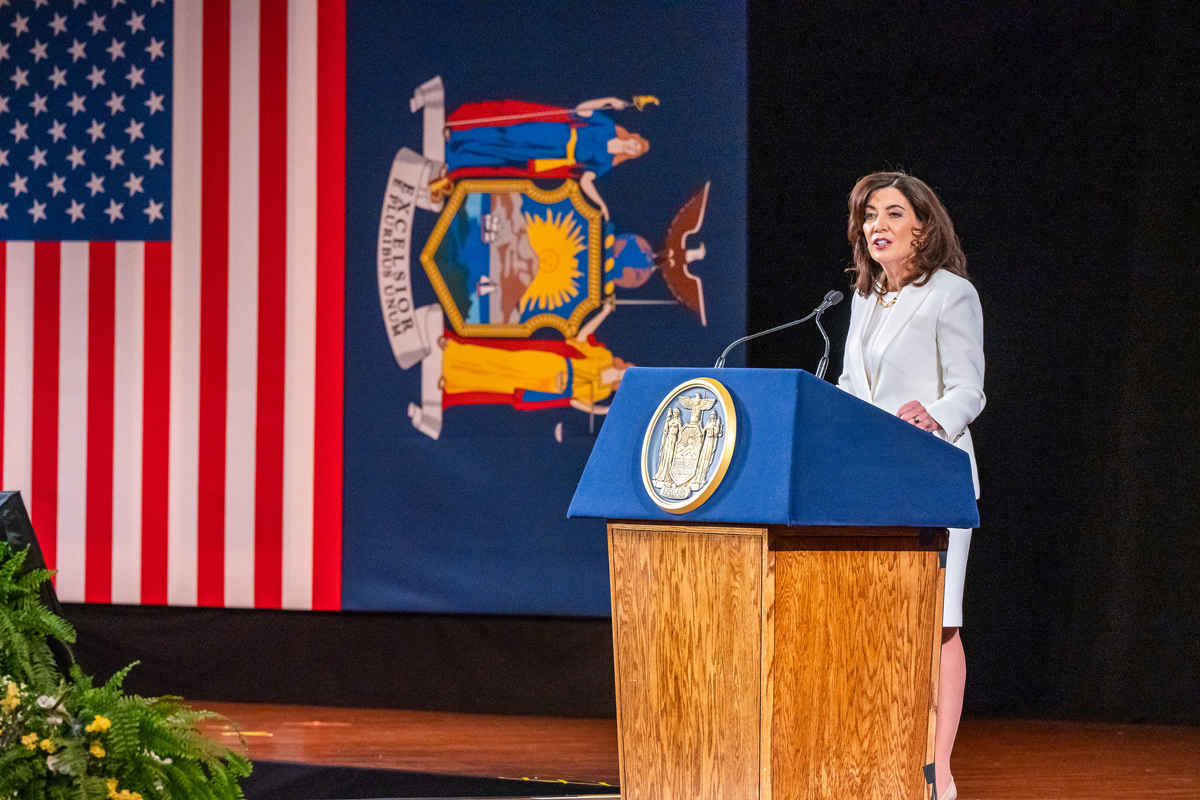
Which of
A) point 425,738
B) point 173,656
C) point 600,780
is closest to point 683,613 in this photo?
point 600,780

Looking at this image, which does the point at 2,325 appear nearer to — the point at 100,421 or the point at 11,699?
the point at 100,421

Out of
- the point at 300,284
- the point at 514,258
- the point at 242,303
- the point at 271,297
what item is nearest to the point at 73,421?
the point at 242,303

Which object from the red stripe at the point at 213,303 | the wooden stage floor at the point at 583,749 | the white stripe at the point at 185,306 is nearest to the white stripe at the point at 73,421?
the white stripe at the point at 185,306

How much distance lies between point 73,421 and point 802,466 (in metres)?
3.51

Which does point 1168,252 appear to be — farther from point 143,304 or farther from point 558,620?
point 143,304

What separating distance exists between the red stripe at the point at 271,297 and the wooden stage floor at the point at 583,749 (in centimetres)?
57

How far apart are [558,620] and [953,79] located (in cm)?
229

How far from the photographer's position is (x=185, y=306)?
4395mm

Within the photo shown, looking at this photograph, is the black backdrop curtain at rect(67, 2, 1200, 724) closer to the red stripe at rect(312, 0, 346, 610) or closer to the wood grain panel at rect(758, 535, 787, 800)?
the red stripe at rect(312, 0, 346, 610)

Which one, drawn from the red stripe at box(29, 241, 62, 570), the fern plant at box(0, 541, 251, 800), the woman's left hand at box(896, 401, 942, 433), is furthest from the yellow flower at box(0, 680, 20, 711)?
the red stripe at box(29, 241, 62, 570)

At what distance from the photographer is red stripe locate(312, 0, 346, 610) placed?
4.28 meters

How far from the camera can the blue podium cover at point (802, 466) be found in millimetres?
1829

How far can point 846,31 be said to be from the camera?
12.8 feet

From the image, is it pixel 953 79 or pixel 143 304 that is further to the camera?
pixel 143 304
